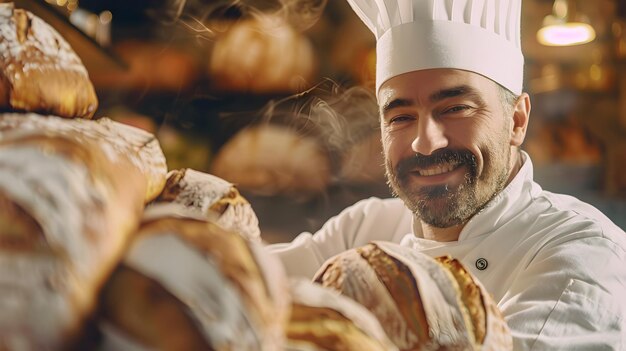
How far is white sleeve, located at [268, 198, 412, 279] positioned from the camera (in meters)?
0.86

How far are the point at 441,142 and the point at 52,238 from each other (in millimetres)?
553

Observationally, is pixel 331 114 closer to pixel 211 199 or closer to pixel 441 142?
pixel 441 142

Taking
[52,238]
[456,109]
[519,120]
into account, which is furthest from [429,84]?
[52,238]

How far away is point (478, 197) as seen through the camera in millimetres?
902

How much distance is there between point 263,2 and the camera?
90cm

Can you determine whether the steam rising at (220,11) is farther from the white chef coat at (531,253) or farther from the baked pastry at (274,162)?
the white chef coat at (531,253)

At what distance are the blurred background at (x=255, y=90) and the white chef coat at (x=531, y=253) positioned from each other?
2.8 inches

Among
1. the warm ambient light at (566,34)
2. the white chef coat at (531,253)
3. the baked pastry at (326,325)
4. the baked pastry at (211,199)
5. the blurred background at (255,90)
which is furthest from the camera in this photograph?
the warm ambient light at (566,34)

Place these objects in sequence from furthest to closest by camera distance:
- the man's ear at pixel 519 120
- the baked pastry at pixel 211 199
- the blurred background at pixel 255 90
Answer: the man's ear at pixel 519 120 → the blurred background at pixel 255 90 → the baked pastry at pixel 211 199

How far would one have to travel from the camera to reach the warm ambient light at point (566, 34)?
103 inches

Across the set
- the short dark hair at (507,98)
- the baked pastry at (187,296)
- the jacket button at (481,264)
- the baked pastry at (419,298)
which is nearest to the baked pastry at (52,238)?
the baked pastry at (187,296)

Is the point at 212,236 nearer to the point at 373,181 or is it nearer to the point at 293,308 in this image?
the point at 293,308

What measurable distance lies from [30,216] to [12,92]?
7.7 inches

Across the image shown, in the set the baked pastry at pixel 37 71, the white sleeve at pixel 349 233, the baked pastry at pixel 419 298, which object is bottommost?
the white sleeve at pixel 349 233
